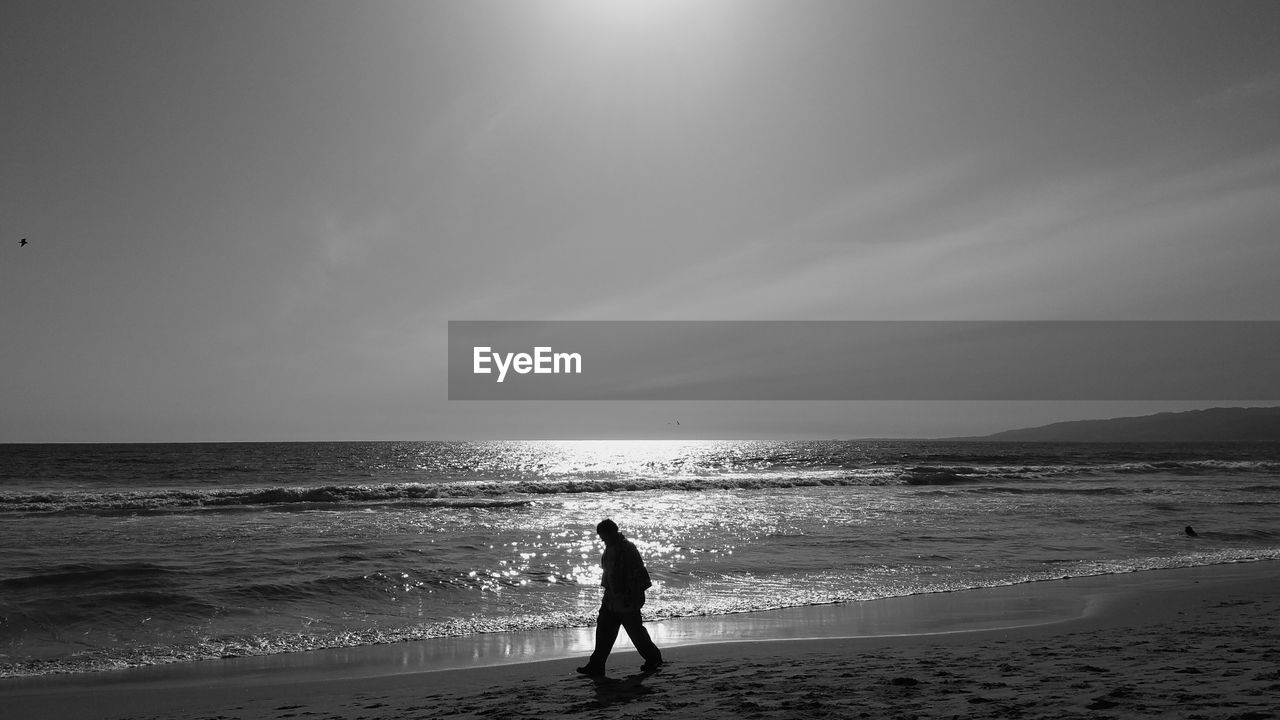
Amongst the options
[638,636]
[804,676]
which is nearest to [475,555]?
[638,636]

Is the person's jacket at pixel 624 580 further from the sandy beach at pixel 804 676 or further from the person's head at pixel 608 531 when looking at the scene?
the sandy beach at pixel 804 676

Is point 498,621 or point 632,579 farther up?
point 632,579

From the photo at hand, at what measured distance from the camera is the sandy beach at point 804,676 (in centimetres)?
614

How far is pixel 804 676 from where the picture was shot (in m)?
7.43

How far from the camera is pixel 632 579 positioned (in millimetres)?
8219

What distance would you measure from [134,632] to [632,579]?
717 cm

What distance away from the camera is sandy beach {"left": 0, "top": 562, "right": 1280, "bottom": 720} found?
20.2ft

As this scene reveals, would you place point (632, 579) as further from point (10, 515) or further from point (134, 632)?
point (10, 515)

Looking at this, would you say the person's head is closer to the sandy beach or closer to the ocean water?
the sandy beach

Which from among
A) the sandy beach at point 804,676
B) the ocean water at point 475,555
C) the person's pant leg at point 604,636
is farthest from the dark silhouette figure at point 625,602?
the ocean water at point 475,555

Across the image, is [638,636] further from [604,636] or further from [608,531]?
[608,531]

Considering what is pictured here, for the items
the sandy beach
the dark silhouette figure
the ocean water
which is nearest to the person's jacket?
the dark silhouette figure

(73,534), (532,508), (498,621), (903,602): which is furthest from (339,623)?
(532,508)

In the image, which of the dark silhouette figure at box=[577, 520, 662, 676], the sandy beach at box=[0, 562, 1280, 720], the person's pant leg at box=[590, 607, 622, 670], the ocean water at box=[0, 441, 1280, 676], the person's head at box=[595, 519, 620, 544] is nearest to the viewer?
the sandy beach at box=[0, 562, 1280, 720]
